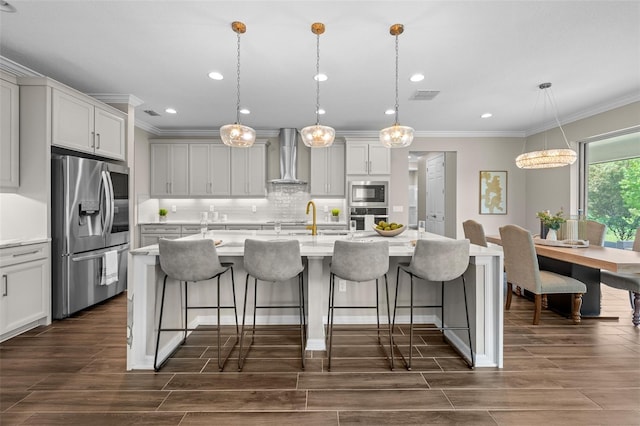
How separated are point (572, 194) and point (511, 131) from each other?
1.65 m

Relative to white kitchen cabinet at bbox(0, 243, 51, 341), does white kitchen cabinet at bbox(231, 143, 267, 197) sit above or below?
above

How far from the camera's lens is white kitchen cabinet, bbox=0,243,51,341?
2.83 m

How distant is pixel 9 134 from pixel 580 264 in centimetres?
538

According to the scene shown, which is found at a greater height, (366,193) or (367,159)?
(367,159)

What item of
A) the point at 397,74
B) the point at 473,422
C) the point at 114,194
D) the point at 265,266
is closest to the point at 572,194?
the point at 397,74

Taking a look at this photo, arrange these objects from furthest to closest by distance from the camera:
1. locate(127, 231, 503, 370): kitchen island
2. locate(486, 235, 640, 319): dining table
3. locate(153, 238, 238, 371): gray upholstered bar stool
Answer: locate(486, 235, 640, 319): dining table, locate(127, 231, 503, 370): kitchen island, locate(153, 238, 238, 371): gray upholstered bar stool

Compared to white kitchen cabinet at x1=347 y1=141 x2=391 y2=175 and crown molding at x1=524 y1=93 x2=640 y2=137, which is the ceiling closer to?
crown molding at x1=524 y1=93 x2=640 y2=137

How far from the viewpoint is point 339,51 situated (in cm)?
309

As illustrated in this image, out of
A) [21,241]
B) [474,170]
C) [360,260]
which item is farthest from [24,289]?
[474,170]

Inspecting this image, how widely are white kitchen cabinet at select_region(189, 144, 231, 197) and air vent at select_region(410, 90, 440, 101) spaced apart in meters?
3.44

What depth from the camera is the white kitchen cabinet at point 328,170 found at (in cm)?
618

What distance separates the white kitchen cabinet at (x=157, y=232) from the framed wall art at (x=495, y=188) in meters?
5.75

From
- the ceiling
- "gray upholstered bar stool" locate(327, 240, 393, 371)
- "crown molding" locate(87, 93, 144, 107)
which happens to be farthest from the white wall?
"crown molding" locate(87, 93, 144, 107)

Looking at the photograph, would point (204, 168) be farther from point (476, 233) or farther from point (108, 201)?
point (476, 233)
